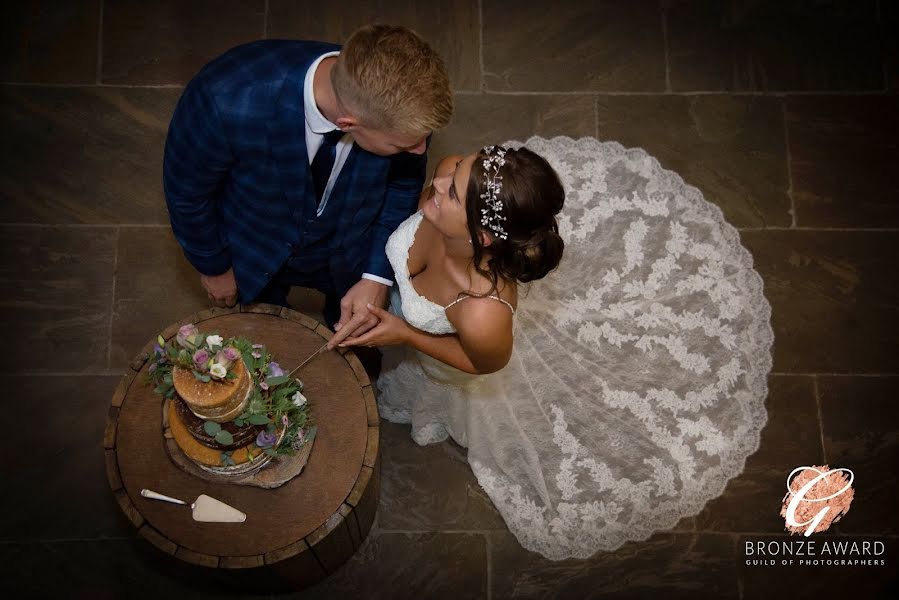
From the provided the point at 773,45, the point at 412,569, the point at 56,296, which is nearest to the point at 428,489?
the point at 412,569

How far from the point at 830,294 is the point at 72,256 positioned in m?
3.10

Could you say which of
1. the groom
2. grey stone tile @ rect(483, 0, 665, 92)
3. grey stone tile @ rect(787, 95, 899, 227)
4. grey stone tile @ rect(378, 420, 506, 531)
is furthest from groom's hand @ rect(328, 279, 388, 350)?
grey stone tile @ rect(787, 95, 899, 227)

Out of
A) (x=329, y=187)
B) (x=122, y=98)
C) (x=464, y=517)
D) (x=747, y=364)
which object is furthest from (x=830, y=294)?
(x=122, y=98)

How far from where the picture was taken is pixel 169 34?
138 inches

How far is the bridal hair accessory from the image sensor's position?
2.10m

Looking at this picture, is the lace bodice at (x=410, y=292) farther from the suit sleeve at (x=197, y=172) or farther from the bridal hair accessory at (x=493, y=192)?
the suit sleeve at (x=197, y=172)

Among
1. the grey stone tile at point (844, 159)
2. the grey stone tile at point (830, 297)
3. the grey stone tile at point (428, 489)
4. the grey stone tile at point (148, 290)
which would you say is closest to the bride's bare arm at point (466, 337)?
the grey stone tile at point (428, 489)

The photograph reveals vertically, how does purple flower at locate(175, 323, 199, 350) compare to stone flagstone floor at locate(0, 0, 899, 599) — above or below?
above

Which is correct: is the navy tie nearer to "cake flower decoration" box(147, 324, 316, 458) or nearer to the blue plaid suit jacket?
the blue plaid suit jacket

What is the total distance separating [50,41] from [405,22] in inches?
59.6

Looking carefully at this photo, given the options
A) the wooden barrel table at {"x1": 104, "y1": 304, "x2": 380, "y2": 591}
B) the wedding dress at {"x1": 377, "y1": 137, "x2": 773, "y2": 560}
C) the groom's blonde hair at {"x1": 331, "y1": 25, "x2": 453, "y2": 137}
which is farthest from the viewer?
the wedding dress at {"x1": 377, "y1": 137, "x2": 773, "y2": 560}

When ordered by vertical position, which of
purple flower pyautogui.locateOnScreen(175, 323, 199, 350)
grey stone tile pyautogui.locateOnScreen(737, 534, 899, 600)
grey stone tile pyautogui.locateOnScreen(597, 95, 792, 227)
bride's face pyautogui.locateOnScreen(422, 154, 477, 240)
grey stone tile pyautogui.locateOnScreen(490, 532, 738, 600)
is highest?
bride's face pyautogui.locateOnScreen(422, 154, 477, 240)

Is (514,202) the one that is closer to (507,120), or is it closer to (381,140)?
(381,140)

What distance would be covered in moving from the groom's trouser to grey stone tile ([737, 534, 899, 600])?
181 centimetres
